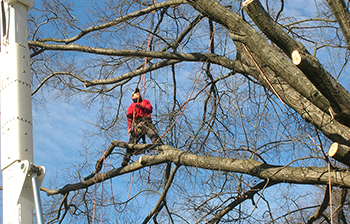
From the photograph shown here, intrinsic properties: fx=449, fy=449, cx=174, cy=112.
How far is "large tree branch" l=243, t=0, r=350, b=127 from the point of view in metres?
4.89

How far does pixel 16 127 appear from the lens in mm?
4805

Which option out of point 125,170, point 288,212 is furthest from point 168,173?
point 288,212

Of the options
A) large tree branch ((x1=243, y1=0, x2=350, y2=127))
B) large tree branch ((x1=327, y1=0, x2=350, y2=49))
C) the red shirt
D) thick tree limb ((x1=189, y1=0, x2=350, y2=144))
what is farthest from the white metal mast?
A: large tree branch ((x1=327, y1=0, x2=350, y2=49))

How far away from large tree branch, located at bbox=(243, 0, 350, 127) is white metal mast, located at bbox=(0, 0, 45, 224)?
2687mm

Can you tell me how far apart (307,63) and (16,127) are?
3.20 meters

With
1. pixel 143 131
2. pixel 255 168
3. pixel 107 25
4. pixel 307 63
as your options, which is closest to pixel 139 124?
pixel 143 131

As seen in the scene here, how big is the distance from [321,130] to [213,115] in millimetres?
1648

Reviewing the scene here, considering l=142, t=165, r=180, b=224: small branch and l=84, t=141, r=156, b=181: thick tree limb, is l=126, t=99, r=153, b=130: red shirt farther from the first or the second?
l=142, t=165, r=180, b=224: small branch

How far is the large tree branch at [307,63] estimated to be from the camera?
4891 millimetres

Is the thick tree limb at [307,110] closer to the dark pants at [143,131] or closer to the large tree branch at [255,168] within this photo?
the large tree branch at [255,168]

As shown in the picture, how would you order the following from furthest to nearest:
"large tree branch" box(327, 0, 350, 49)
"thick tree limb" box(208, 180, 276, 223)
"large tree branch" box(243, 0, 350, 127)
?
"thick tree limb" box(208, 180, 276, 223) < "large tree branch" box(327, 0, 350, 49) < "large tree branch" box(243, 0, 350, 127)

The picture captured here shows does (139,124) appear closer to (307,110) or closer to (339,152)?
(307,110)

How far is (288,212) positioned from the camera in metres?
6.45

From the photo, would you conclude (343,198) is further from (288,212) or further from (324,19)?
(324,19)
